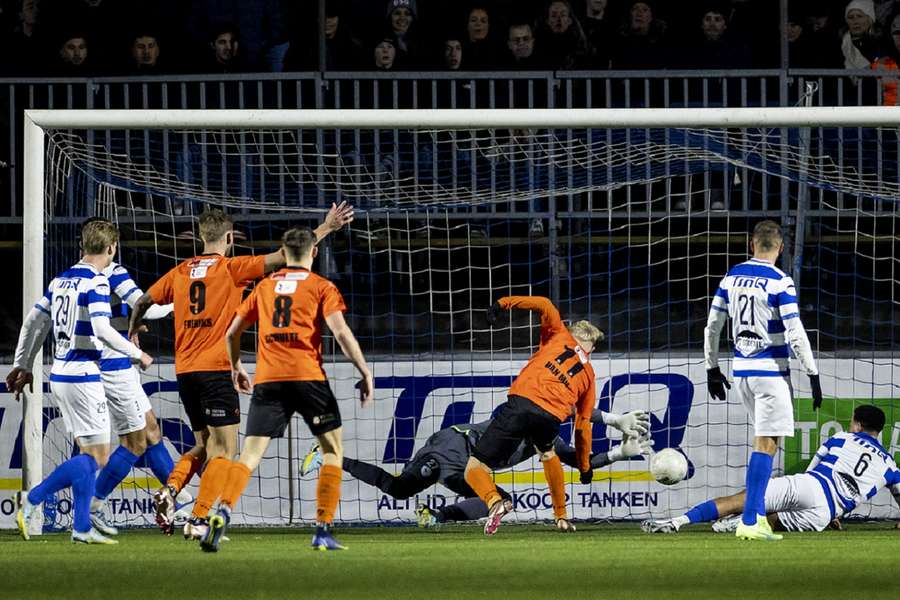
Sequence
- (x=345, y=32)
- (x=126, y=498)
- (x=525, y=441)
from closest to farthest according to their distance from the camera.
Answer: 1. (x=525, y=441)
2. (x=126, y=498)
3. (x=345, y=32)

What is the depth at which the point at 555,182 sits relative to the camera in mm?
10930

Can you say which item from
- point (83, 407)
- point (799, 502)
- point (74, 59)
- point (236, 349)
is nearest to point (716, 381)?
point (799, 502)

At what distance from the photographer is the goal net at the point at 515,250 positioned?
991 centimetres

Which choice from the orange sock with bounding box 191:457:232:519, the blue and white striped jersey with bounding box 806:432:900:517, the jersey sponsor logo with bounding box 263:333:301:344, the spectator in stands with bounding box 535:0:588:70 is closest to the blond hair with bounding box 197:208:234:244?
the jersey sponsor logo with bounding box 263:333:301:344

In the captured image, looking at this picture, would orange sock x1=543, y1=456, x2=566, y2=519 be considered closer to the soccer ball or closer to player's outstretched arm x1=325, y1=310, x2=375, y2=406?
the soccer ball

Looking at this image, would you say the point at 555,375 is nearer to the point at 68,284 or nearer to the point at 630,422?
the point at 630,422

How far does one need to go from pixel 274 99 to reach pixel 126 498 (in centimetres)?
396

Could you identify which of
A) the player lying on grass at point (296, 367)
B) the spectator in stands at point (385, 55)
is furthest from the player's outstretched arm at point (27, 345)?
the spectator in stands at point (385, 55)

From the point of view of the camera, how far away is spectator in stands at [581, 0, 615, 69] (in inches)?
473

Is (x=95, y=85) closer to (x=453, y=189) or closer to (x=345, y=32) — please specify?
(x=345, y=32)

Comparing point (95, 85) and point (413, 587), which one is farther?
point (95, 85)

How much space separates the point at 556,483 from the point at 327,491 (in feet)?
7.24

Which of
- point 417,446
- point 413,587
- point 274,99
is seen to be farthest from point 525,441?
point 274,99

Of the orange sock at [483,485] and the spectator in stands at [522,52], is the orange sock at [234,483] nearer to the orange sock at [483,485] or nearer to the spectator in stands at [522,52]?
the orange sock at [483,485]
